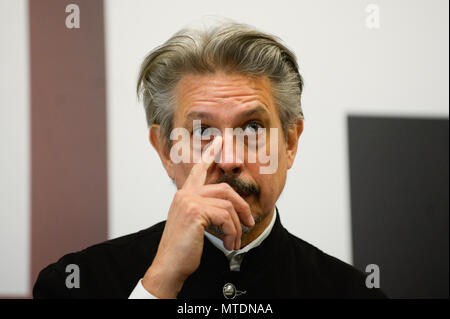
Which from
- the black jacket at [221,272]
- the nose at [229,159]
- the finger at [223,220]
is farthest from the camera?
the black jacket at [221,272]

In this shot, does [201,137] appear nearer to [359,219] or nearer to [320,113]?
[320,113]

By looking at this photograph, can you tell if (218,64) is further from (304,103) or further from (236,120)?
(304,103)

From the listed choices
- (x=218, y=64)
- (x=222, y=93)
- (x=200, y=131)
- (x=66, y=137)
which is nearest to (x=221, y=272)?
(x=200, y=131)

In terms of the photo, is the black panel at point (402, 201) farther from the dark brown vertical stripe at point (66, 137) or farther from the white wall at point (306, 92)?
the dark brown vertical stripe at point (66, 137)

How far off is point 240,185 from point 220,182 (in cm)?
7

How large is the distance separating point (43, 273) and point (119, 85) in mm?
775

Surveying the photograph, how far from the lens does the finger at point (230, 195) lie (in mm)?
1508

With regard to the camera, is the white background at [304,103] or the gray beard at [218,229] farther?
the white background at [304,103]

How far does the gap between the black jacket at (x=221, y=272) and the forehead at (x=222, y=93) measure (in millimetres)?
427

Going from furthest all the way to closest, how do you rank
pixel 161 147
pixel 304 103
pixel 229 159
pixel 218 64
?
1. pixel 304 103
2. pixel 161 147
3. pixel 218 64
4. pixel 229 159

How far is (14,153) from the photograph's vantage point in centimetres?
204

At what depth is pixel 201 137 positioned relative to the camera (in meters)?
1.67

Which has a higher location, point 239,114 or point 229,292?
point 239,114

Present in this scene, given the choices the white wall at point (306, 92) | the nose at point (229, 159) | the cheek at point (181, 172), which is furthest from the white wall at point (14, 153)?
the nose at point (229, 159)
